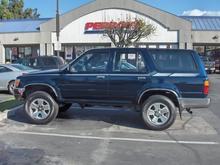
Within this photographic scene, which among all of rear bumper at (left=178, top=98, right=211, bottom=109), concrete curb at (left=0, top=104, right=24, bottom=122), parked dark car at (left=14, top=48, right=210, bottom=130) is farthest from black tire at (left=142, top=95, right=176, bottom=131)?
concrete curb at (left=0, top=104, right=24, bottom=122)

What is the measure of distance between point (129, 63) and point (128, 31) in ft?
110

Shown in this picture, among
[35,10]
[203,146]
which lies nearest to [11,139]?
[203,146]

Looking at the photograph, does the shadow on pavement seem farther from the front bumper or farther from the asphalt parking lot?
the front bumper

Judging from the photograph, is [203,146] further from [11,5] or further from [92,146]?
[11,5]

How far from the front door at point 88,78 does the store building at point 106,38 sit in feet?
115

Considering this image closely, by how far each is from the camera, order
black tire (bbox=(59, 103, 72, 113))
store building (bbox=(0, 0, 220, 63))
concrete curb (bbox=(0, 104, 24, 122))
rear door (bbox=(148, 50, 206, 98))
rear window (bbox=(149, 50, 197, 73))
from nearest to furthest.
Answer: rear door (bbox=(148, 50, 206, 98)) → rear window (bbox=(149, 50, 197, 73)) → concrete curb (bbox=(0, 104, 24, 122)) → black tire (bbox=(59, 103, 72, 113)) → store building (bbox=(0, 0, 220, 63))

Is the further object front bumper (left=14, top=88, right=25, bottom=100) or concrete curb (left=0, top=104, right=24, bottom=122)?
concrete curb (left=0, top=104, right=24, bottom=122)

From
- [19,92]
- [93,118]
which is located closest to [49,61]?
[93,118]

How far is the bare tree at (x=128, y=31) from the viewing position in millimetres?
42281

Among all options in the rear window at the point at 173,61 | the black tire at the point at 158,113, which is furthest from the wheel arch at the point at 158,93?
the rear window at the point at 173,61

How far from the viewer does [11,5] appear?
79375mm

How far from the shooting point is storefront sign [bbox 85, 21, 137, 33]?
42500mm

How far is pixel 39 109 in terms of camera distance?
10398mm

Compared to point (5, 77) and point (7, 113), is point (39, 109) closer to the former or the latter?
point (7, 113)
